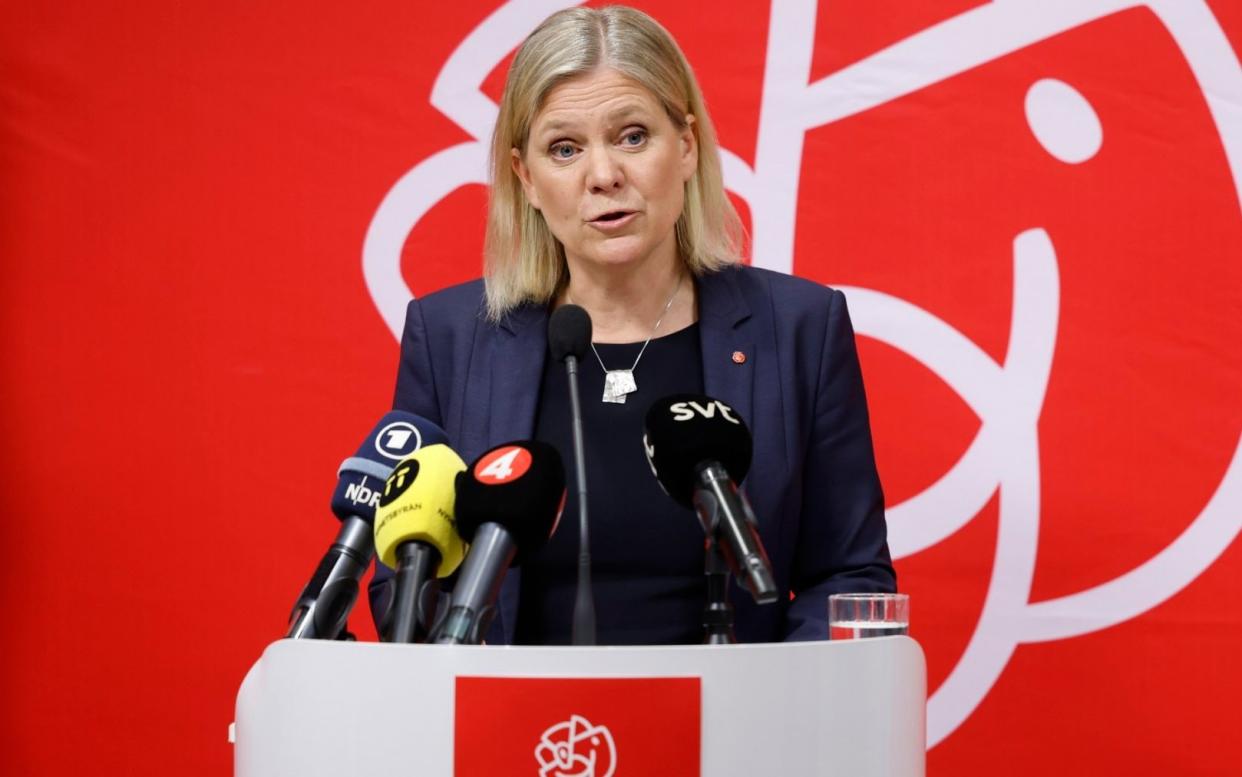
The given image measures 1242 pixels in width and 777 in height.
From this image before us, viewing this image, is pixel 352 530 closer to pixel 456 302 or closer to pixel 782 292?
pixel 456 302

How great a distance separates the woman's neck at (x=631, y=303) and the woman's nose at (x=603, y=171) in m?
0.20

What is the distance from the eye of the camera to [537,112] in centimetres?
237

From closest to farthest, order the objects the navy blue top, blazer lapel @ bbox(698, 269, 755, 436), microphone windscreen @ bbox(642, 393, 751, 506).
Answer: microphone windscreen @ bbox(642, 393, 751, 506) → the navy blue top → blazer lapel @ bbox(698, 269, 755, 436)

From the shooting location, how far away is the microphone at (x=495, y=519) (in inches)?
55.3

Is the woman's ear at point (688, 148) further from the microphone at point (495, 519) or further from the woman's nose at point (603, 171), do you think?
the microphone at point (495, 519)

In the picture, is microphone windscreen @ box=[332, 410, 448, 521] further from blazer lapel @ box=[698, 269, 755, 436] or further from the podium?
blazer lapel @ box=[698, 269, 755, 436]

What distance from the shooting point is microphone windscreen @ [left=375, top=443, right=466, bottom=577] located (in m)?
1.50

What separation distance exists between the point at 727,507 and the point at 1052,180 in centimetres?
172

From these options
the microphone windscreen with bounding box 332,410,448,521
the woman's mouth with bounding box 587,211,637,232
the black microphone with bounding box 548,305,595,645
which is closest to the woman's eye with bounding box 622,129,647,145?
the woman's mouth with bounding box 587,211,637,232

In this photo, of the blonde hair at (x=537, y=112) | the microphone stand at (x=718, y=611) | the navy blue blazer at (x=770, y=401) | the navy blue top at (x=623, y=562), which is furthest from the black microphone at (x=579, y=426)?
the blonde hair at (x=537, y=112)

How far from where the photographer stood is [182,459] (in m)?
3.10

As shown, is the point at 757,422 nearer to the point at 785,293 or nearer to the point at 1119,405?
the point at 785,293

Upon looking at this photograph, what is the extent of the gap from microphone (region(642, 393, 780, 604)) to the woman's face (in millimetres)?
711

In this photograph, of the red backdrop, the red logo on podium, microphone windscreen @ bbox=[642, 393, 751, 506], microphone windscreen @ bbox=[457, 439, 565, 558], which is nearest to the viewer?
the red logo on podium
